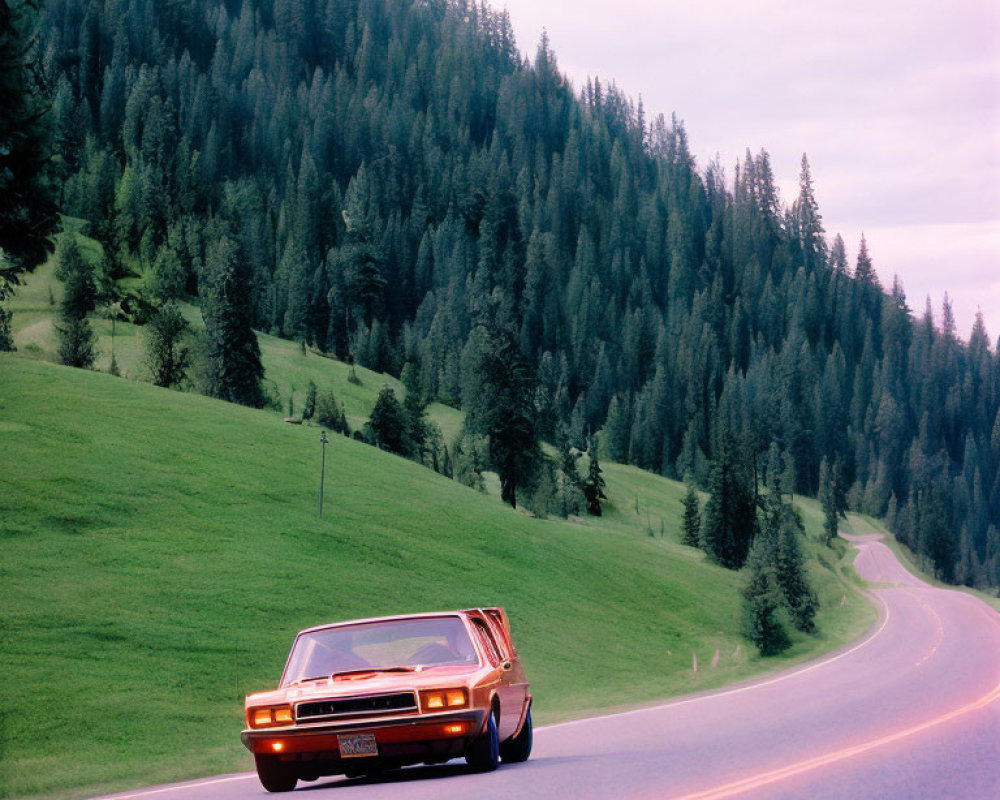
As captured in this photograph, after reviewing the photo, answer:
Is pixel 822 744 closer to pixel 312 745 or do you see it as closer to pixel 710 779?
pixel 710 779

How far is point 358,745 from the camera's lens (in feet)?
33.8

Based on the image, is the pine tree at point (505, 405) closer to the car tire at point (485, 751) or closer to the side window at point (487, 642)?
the side window at point (487, 642)

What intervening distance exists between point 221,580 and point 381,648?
30.6 metres

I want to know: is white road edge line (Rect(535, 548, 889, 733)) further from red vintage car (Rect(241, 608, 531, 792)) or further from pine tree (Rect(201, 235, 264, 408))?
pine tree (Rect(201, 235, 264, 408))

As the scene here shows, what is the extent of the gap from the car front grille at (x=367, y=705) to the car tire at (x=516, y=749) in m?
2.76

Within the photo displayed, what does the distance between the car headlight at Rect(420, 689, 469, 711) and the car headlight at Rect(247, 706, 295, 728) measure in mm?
1335

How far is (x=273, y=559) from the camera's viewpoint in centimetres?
4569

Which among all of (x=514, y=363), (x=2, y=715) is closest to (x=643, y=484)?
(x=514, y=363)

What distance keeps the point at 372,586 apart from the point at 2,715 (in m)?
23.4

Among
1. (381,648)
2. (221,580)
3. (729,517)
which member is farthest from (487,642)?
(729,517)

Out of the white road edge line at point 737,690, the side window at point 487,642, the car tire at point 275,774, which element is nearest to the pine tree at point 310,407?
the white road edge line at point 737,690

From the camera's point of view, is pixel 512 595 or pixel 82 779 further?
pixel 512 595

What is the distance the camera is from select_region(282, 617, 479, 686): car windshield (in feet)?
38.3

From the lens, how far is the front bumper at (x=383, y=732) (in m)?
10.2
